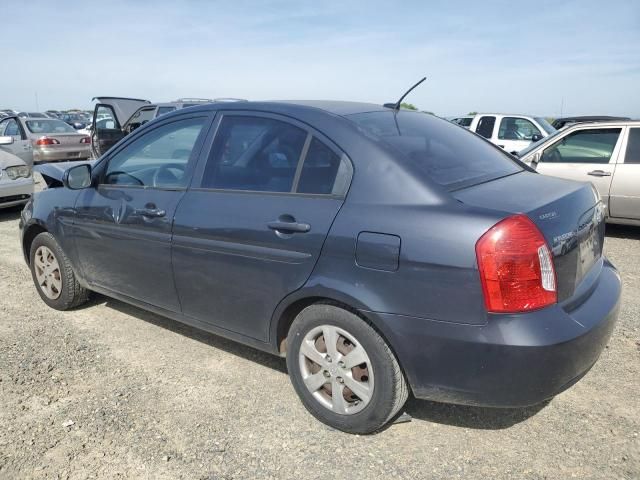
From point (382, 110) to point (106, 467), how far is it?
242 centimetres

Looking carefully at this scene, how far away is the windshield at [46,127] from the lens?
1415 centimetres

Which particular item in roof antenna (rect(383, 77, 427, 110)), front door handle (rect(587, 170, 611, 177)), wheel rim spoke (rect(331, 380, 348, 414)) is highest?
roof antenna (rect(383, 77, 427, 110))

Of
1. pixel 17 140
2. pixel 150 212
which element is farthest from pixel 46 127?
pixel 150 212

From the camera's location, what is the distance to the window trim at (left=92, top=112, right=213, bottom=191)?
10.8ft

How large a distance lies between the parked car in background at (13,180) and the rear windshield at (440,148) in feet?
23.7

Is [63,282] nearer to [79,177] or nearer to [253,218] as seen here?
[79,177]

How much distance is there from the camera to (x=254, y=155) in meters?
3.05

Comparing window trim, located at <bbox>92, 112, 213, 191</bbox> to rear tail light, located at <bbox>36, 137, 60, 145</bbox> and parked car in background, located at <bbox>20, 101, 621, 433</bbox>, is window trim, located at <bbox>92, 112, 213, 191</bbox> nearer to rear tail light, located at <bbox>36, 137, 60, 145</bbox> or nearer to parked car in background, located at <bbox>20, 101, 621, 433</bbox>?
parked car in background, located at <bbox>20, 101, 621, 433</bbox>

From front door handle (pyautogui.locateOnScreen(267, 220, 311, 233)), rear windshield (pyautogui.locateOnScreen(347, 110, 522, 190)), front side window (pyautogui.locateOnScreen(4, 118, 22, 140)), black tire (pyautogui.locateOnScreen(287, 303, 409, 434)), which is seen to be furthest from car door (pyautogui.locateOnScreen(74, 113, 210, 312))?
front side window (pyautogui.locateOnScreen(4, 118, 22, 140))

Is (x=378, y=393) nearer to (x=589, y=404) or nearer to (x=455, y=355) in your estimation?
(x=455, y=355)

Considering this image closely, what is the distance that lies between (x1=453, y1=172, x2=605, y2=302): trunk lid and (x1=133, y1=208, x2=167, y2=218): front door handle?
1.83 meters

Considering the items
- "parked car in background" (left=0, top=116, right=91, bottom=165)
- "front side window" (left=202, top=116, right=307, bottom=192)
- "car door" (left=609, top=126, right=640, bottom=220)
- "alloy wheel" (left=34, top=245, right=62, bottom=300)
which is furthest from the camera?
"parked car in background" (left=0, top=116, right=91, bottom=165)

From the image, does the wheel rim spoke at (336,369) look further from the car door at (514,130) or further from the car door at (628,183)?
the car door at (514,130)

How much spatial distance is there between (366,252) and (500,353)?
2.34 ft
